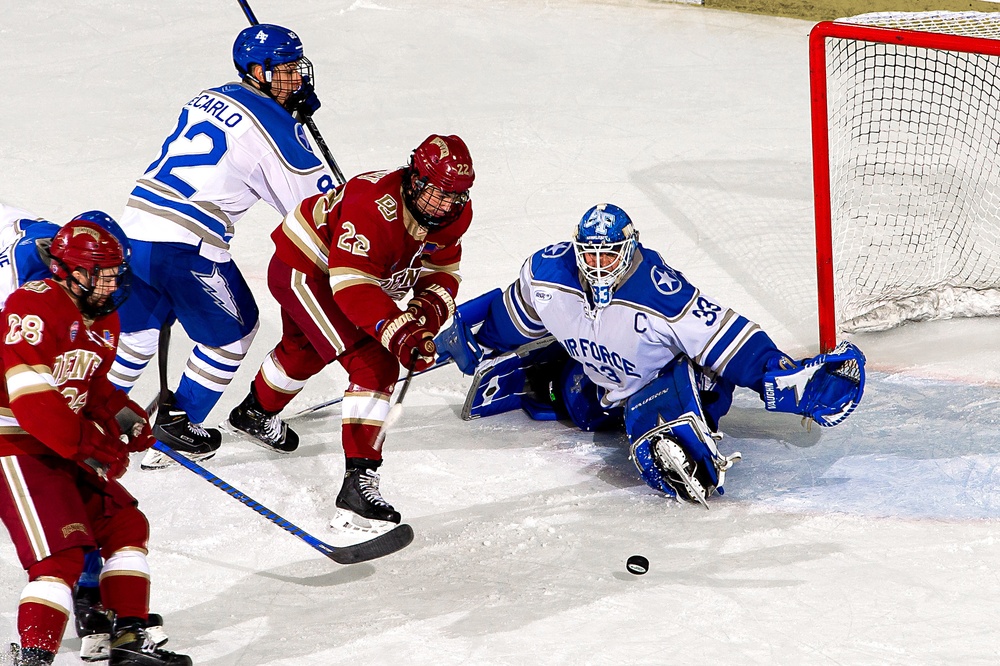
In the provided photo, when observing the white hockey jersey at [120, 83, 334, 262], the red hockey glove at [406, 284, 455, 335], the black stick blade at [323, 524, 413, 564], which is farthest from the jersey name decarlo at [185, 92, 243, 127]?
the black stick blade at [323, 524, 413, 564]

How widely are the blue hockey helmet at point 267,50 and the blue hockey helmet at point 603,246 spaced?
1021 mm

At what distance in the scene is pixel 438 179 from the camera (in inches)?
124

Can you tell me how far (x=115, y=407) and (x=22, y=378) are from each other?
303mm

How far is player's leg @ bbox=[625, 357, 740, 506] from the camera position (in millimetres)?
3387

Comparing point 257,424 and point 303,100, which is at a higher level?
point 303,100

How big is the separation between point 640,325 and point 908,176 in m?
2.36

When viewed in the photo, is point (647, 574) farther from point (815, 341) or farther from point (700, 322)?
point (815, 341)

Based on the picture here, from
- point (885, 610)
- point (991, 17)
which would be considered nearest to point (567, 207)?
point (991, 17)

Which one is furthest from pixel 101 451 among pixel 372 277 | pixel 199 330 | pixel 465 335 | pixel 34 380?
pixel 465 335

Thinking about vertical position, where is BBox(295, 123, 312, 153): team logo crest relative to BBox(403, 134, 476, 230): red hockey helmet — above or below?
above

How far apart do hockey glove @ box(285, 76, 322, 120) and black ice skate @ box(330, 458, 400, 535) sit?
3.82ft

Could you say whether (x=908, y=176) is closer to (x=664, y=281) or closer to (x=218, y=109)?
(x=664, y=281)

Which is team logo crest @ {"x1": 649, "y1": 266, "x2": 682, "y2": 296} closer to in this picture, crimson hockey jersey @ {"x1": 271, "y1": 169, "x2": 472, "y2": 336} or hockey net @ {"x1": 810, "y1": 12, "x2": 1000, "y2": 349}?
crimson hockey jersey @ {"x1": 271, "y1": 169, "x2": 472, "y2": 336}

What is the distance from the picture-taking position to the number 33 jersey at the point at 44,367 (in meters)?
2.50
